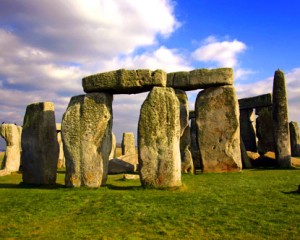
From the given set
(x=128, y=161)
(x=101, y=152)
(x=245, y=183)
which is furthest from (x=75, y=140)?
(x=128, y=161)

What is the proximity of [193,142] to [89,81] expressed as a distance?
531 inches

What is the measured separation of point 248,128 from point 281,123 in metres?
6.53

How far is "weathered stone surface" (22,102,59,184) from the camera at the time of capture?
35.1 feet

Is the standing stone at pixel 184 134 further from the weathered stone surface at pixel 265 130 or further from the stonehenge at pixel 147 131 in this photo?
the weathered stone surface at pixel 265 130

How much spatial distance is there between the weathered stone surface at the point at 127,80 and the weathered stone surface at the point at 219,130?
16.3ft

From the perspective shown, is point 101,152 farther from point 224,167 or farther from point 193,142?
point 193,142

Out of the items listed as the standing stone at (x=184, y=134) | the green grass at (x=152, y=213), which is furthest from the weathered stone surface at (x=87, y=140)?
the standing stone at (x=184, y=134)

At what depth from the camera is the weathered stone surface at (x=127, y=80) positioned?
30.5 feet

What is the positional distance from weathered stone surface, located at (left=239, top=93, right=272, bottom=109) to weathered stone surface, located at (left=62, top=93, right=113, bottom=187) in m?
12.8

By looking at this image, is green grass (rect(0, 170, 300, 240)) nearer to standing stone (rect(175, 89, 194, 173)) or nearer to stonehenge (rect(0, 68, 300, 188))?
stonehenge (rect(0, 68, 300, 188))

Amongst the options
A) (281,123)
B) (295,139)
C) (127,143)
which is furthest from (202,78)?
(127,143)

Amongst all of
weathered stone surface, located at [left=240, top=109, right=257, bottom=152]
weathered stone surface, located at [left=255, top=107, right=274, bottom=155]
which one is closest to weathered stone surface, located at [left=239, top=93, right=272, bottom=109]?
weathered stone surface, located at [left=255, top=107, right=274, bottom=155]

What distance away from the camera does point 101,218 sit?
20.1 ft

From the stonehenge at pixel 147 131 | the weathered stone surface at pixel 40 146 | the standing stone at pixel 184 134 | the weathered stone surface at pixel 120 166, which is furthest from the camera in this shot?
the weathered stone surface at pixel 120 166
